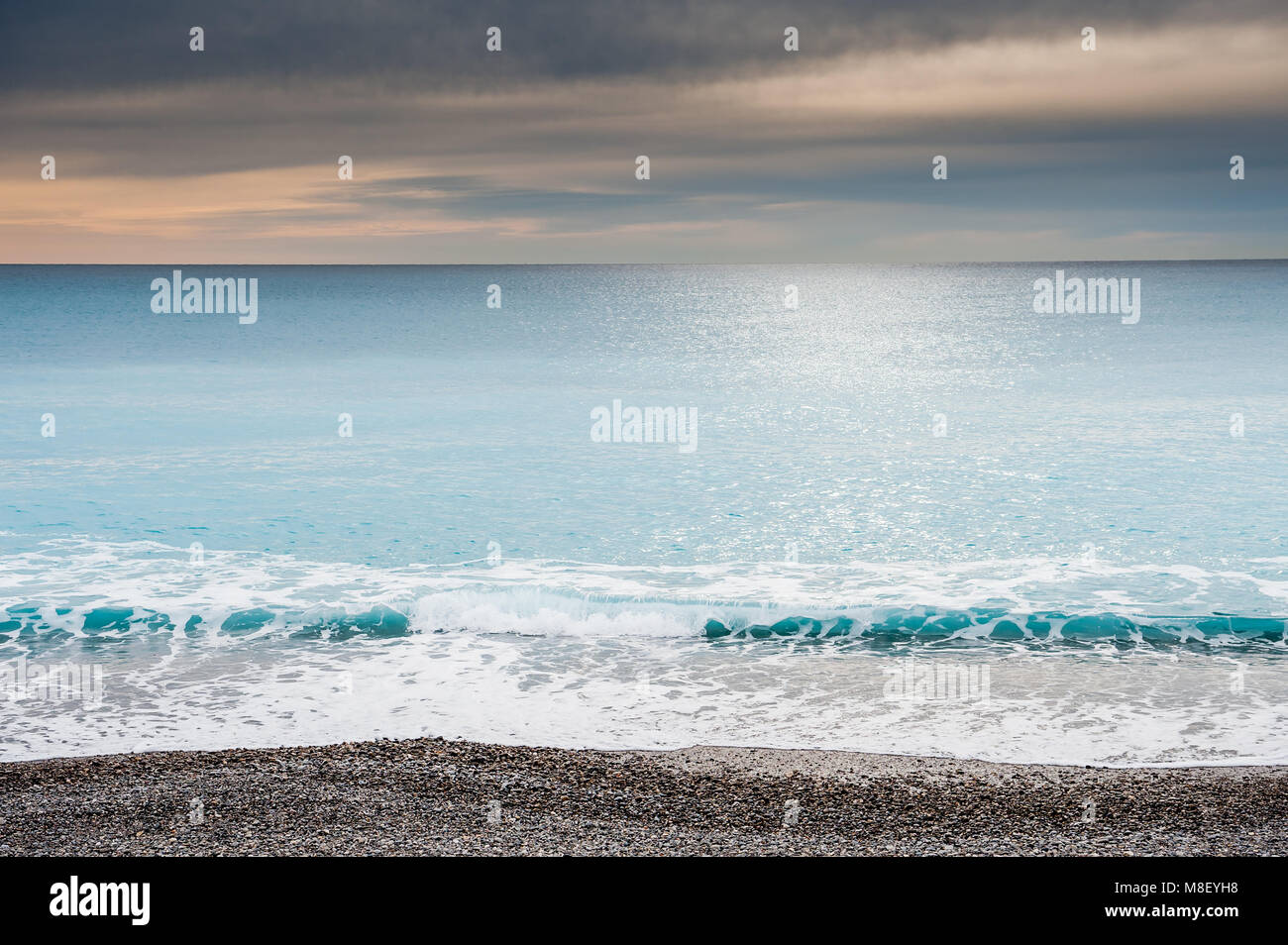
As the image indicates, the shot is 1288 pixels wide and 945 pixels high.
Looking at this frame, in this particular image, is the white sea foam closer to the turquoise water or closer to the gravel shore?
the turquoise water

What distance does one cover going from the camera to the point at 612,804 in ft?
23.5

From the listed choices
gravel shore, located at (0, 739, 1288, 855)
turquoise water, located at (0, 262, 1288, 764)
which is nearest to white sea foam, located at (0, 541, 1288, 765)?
turquoise water, located at (0, 262, 1288, 764)

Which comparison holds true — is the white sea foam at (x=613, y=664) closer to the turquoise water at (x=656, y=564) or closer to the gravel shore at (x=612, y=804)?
the turquoise water at (x=656, y=564)

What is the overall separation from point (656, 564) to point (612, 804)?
26.2 feet

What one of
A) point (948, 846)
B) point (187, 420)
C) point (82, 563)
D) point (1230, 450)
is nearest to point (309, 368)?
point (187, 420)

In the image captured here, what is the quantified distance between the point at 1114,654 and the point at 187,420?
2521 centimetres

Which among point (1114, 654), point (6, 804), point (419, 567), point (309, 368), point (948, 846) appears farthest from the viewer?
point (309, 368)

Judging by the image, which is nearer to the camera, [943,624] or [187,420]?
[943,624]

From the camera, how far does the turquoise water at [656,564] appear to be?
9398 millimetres

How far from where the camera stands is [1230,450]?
23.4 m

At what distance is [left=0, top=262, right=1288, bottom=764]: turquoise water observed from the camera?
9.40 m

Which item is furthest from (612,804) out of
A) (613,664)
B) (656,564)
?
(656,564)

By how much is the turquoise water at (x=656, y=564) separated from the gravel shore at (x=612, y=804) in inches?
25.7

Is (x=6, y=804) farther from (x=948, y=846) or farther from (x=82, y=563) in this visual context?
(x=82, y=563)
